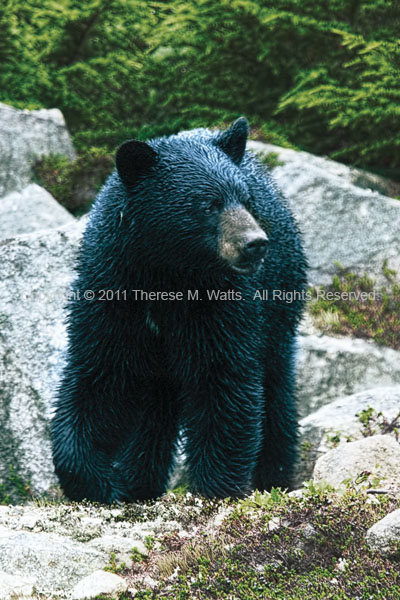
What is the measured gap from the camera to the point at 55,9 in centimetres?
1227

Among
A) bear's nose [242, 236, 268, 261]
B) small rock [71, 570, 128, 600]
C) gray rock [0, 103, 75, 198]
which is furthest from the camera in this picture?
gray rock [0, 103, 75, 198]

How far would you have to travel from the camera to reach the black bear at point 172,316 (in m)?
4.56

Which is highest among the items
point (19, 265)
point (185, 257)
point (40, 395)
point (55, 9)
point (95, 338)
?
point (55, 9)

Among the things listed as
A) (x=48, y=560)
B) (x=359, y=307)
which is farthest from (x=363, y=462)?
(x=359, y=307)

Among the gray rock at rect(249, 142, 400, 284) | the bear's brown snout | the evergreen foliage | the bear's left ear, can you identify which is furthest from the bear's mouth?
the evergreen foliage

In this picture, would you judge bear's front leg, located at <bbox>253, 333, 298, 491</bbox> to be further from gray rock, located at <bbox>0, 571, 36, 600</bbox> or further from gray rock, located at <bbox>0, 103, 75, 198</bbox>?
gray rock, located at <bbox>0, 103, 75, 198</bbox>

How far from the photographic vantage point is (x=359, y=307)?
8664 millimetres

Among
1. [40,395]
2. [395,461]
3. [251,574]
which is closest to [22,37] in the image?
[40,395]

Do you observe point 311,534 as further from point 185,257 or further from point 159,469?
point 159,469

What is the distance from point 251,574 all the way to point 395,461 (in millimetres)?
1816

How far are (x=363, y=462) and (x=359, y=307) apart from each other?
3.84 metres

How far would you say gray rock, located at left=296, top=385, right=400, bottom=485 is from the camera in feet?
20.1

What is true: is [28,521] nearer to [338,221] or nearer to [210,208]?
[210,208]

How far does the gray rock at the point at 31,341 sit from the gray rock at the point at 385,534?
11.2 feet
